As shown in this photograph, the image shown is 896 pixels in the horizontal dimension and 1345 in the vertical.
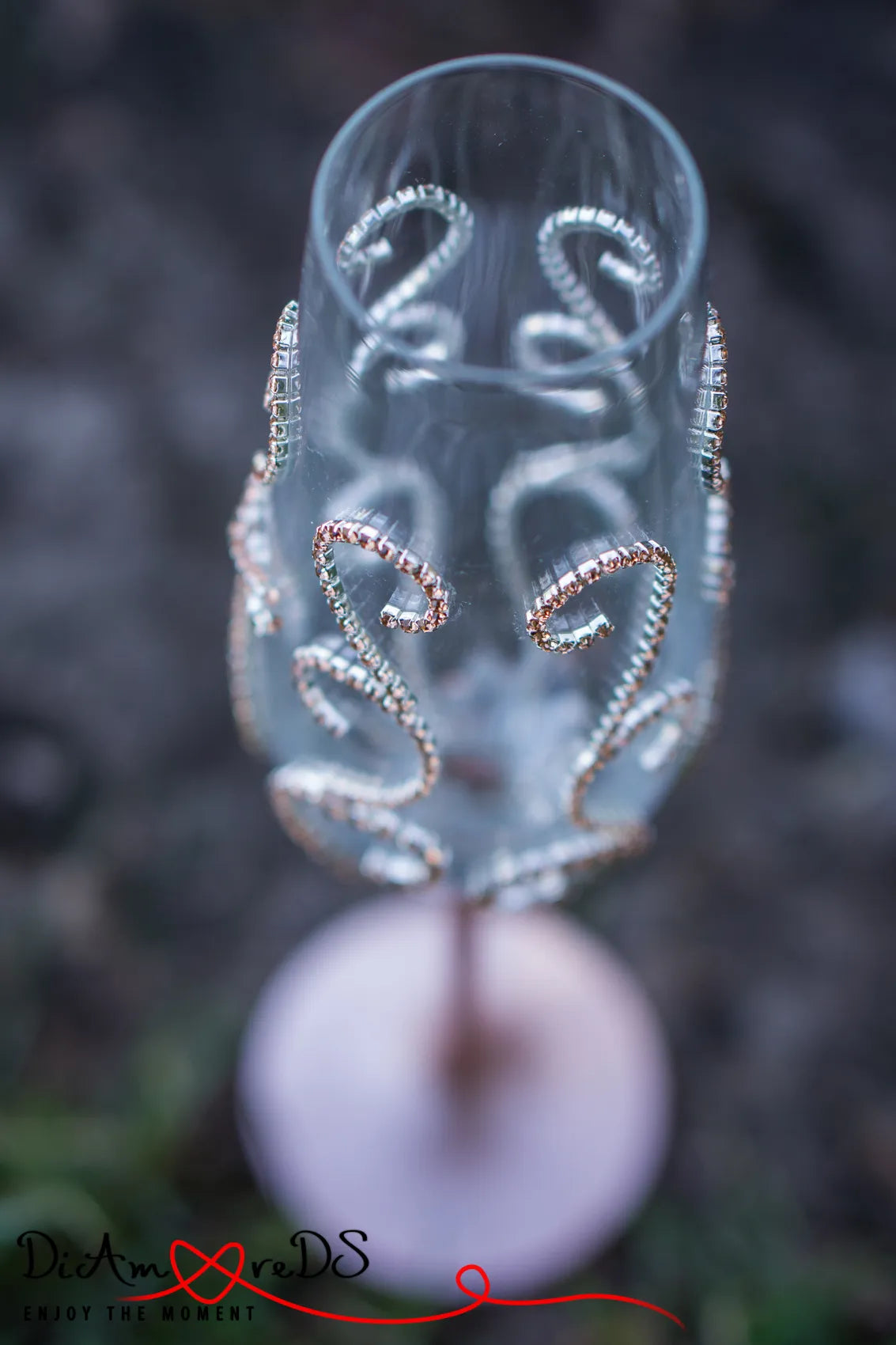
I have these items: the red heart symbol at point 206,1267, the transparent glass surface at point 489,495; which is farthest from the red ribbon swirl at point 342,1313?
the transparent glass surface at point 489,495

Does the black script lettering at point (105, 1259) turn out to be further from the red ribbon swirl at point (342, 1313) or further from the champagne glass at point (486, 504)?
the champagne glass at point (486, 504)

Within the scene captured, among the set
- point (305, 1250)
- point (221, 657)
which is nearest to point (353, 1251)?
point (305, 1250)

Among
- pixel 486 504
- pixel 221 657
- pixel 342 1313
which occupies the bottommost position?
pixel 342 1313

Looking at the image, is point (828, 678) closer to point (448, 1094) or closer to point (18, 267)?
point (448, 1094)

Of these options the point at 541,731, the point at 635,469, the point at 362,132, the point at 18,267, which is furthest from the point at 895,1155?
the point at 18,267

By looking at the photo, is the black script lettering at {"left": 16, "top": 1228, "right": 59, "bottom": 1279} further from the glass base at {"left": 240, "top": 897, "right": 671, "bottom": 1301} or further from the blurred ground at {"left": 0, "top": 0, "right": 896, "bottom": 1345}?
the glass base at {"left": 240, "top": 897, "right": 671, "bottom": 1301}

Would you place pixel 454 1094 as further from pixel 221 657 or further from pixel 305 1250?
pixel 221 657

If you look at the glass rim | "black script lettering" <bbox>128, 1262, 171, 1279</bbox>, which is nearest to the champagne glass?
the glass rim
